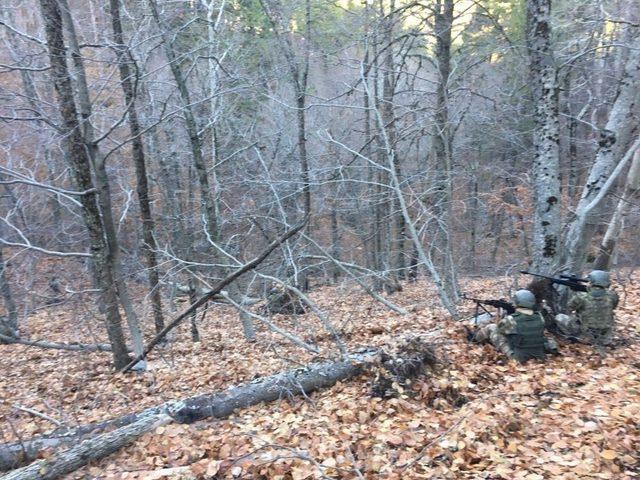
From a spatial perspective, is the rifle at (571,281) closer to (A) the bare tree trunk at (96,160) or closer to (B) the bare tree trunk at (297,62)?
(B) the bare tree trunk at (297,62)

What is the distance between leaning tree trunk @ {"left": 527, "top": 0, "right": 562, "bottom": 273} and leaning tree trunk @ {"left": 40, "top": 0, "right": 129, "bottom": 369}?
22.1 ft

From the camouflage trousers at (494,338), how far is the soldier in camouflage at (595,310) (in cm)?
105

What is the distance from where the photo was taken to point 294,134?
17344 mm

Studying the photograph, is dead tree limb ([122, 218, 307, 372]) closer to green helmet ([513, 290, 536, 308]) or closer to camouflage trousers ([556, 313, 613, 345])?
green helmet ([513, 290, 536, 308])

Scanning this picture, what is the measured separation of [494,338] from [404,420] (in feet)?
7.18

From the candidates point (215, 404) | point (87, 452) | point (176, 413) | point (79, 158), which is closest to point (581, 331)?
point (215, 404)

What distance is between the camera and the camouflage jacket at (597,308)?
634cm

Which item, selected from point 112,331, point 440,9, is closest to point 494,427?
point 112,331

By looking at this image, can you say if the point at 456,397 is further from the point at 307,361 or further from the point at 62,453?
the point at 62,453

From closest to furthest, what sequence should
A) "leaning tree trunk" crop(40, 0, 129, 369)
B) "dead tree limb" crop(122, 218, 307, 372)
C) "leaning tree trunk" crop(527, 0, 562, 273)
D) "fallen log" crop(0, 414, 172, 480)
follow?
"fallen log" crop(0, 414, 172, 480), "leaning tree trunk" crop(527, 0, 562, 273), "dead tree limb" crop(122, 218, 307, 372), "leaning tree trunk" crop(40, 0, 129, 369)

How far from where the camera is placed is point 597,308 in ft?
20.8

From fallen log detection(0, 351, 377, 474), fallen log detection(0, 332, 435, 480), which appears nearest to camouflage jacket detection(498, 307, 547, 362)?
fallen log detection(0, 332, 435, 480)

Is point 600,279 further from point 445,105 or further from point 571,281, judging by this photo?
point 445,105

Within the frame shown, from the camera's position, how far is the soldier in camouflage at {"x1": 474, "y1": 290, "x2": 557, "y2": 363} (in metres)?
6.21
